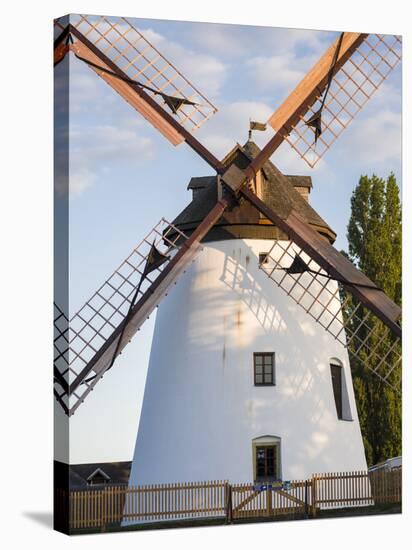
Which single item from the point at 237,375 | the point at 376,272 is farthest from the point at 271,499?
the point at 376,272

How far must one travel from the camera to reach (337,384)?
13.7m

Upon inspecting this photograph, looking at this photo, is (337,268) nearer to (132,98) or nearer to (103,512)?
(132,98)

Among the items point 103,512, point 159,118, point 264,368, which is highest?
point 159,118

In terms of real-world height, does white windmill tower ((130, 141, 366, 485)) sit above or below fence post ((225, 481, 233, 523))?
above

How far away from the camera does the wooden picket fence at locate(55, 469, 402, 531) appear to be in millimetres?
11781

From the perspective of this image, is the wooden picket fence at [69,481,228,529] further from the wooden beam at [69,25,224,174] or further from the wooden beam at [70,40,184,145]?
the wooden beam at [70,40,184,145]

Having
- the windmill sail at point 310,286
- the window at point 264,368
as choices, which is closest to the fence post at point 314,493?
the window at point 264,368

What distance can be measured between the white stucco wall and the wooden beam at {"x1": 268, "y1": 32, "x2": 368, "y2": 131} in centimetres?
165

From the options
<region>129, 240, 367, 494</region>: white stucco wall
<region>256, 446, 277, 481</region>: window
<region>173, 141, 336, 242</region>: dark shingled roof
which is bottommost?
<region>256, 446, 277, 481</region>: window

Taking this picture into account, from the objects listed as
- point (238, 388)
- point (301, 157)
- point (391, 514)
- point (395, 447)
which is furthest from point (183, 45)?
point (395, 447)

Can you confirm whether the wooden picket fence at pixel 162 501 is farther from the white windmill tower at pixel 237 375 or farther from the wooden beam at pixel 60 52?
the wooden beam at pixel 60 52

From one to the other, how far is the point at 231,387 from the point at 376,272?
5633 millimetres

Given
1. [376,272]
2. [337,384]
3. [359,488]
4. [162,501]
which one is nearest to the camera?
[162,501]

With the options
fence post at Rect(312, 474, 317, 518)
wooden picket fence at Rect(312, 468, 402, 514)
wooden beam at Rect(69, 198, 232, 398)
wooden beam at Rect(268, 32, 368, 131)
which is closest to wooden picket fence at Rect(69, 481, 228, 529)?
fence post at Rect(312, 474, 317, 518)
